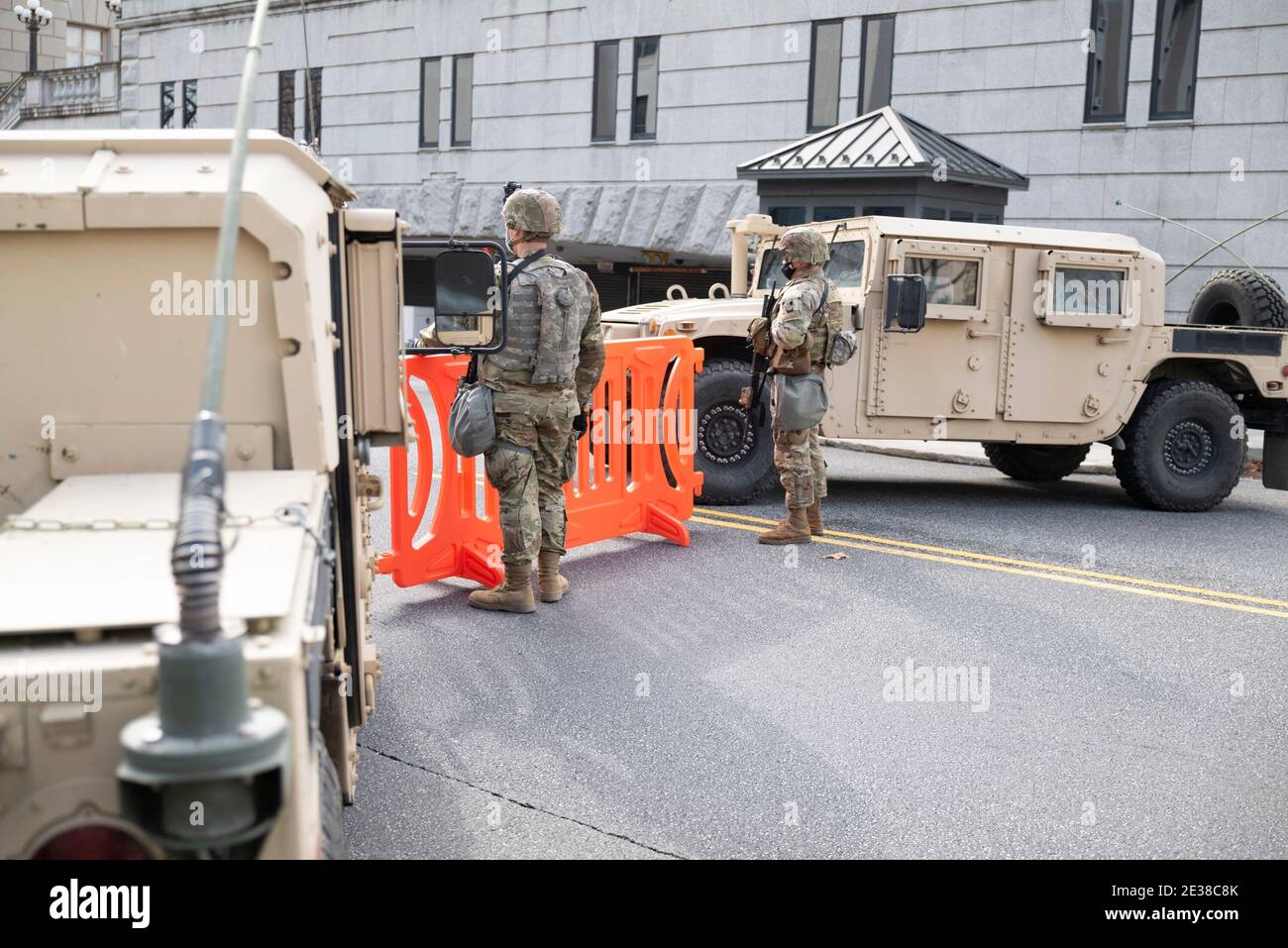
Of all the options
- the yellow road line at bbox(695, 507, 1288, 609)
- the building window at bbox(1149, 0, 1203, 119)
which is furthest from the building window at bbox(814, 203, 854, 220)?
the yellow road line at bbox(695, 507, 1288, 609)

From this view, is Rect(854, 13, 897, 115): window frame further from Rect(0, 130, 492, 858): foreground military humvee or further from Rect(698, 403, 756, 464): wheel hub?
Rect(0, 130, 492, 858): foreground military humvee

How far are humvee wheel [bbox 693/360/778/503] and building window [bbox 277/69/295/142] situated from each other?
18.2 meters

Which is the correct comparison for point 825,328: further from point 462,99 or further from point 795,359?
point 462,99

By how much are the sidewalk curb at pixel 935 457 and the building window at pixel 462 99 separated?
36.8 feet

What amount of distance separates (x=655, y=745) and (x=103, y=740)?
3.03 m

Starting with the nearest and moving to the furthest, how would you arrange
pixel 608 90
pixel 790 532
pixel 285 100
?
pixel 790 532 < pixel 608 90 < pixel 285 100

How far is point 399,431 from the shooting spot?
4223mm

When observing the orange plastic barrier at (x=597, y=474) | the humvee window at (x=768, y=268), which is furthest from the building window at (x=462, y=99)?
the orange plastic barrier at (x=597, y=474)

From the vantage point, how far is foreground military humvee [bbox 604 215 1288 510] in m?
9.62

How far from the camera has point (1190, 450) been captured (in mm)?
10422

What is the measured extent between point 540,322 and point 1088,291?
5.40 metres

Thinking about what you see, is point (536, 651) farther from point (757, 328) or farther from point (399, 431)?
point (757, 328)

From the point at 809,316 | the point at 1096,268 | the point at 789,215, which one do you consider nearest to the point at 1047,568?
the point at 809,316
